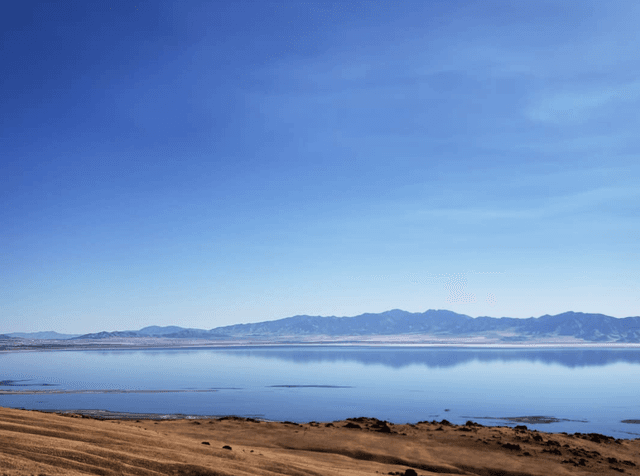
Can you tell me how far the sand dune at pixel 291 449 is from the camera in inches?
332

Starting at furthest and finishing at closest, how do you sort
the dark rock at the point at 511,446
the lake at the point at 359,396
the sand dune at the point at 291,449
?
the lake at the point at 359,396, the dark rock at the point at 511,446, the sand dune at the point at 291,449

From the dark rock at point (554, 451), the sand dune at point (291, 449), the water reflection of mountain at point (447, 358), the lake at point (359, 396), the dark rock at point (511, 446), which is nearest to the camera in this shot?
the sand dune at point (291, 449)

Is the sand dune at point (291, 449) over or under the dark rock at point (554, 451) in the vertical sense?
over

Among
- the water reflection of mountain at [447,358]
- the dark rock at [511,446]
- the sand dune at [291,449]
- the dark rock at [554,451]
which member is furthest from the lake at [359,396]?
the water reflection of mountain at [447,358]

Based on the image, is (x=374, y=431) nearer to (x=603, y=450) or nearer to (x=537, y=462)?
(x=537, y=462)

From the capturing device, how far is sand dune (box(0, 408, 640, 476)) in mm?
8445

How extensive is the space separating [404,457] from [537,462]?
363cm

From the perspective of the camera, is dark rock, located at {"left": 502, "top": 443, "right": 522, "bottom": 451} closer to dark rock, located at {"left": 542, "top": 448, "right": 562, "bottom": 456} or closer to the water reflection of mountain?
dark rock, located at {"left": 542, "top": 448, "right": 562, "bottom": 456}

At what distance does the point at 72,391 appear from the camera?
35062mm

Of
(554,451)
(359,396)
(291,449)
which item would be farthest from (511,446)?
(359,396)

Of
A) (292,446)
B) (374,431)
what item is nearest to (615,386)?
(374,431)

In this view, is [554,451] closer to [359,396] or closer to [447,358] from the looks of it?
[359,396]

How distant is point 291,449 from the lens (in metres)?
14.3

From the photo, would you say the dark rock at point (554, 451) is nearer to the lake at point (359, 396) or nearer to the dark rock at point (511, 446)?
the dark rock at point (511, 446)
